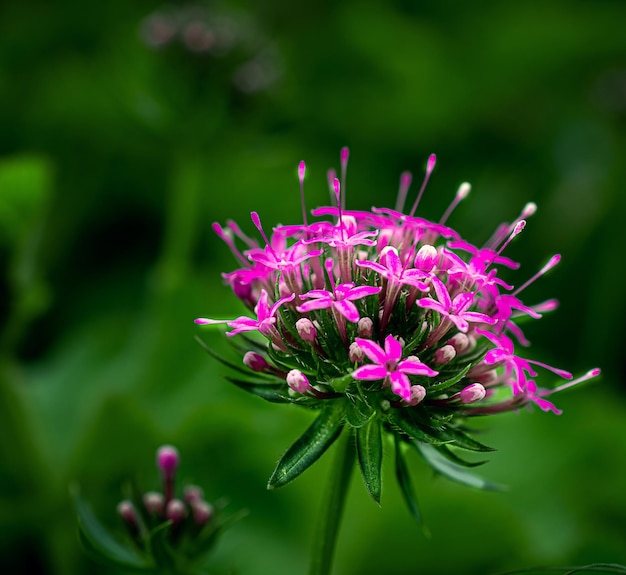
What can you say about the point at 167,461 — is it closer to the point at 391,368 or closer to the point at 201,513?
the point at 201,513

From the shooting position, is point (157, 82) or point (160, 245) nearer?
point (157, 82)

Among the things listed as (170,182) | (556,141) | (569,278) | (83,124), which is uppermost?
(83,124)

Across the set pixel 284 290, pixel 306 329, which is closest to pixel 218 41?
pixel 284 290

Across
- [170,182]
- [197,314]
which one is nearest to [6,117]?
[170,182]

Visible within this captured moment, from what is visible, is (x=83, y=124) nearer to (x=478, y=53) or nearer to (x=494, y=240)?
(x=478, y=53)

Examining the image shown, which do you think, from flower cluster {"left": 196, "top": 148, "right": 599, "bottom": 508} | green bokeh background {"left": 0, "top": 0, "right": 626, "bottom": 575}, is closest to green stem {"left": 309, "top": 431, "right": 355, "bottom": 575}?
flower cluster {"left": 196, "top": 148, "right": 599, "bottom": 508}

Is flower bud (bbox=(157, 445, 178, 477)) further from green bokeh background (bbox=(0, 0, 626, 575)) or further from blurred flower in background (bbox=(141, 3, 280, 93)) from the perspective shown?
blurred flower in background (bbox=(141, 3, 280, 93))
